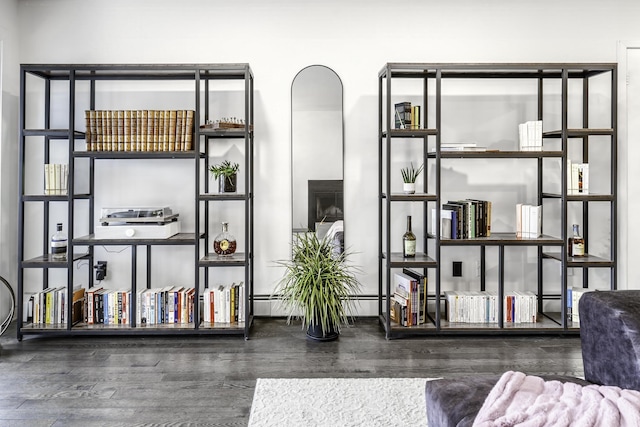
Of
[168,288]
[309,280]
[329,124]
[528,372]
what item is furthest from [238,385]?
[329,124]

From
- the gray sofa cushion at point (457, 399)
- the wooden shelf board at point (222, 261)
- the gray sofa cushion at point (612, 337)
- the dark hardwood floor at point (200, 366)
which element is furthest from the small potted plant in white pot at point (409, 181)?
the gray sofa cushion at point (457, 399)

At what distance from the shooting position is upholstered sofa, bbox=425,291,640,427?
1.50 m

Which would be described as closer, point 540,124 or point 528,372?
point 528,372

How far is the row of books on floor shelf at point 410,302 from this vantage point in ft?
11.3

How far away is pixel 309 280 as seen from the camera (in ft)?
10.6

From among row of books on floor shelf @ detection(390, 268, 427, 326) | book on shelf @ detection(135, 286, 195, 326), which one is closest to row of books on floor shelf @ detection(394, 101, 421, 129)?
row of books on floor shelf @ detection(390, 268, 427, 326)

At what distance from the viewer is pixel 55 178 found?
3422 mm

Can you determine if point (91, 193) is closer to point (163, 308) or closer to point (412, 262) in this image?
point (163, 308)

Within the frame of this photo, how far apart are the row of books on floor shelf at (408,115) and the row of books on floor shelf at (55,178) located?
2471 millimetres

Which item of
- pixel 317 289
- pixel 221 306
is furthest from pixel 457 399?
pixel 221 306

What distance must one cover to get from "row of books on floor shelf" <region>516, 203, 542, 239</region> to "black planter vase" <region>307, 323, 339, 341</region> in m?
1.56

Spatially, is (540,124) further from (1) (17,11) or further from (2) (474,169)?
(1) (17,11)

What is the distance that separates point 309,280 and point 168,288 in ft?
3.79

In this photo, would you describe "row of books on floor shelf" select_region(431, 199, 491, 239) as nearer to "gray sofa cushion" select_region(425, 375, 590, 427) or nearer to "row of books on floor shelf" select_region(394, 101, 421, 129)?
"row of books on floor shelf" select_region(394, 101, 421, 129)
